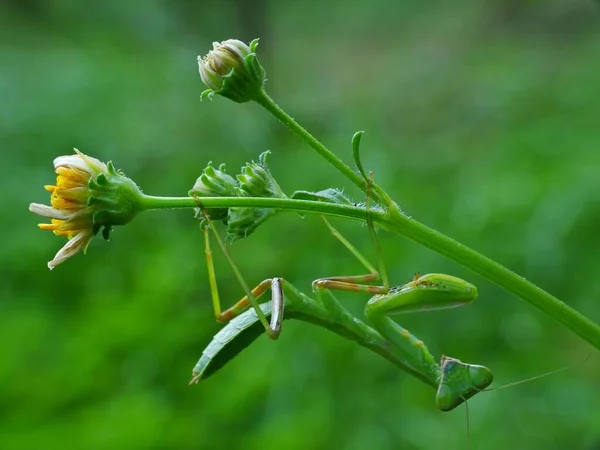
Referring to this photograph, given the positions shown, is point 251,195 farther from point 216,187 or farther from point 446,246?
point 446,246

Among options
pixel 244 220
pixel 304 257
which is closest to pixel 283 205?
pixel 244 220

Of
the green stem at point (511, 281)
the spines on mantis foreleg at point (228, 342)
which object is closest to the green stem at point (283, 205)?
the green stem at point (511, 281)

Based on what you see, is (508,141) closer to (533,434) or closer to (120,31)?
(533,434)

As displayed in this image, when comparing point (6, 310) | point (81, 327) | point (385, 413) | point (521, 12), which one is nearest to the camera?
point (385, 413)

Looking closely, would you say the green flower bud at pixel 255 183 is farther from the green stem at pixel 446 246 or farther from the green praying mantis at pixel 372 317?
the green praying mantis at pixel 372 317

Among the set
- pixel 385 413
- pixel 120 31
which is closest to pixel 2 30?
pixel 120 31

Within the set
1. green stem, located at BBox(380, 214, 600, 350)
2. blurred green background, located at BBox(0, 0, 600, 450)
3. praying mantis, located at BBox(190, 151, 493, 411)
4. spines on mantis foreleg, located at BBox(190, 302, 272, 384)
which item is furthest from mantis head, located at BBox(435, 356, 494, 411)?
blurred green background, located at BBox(0, 0, 600, 450)
